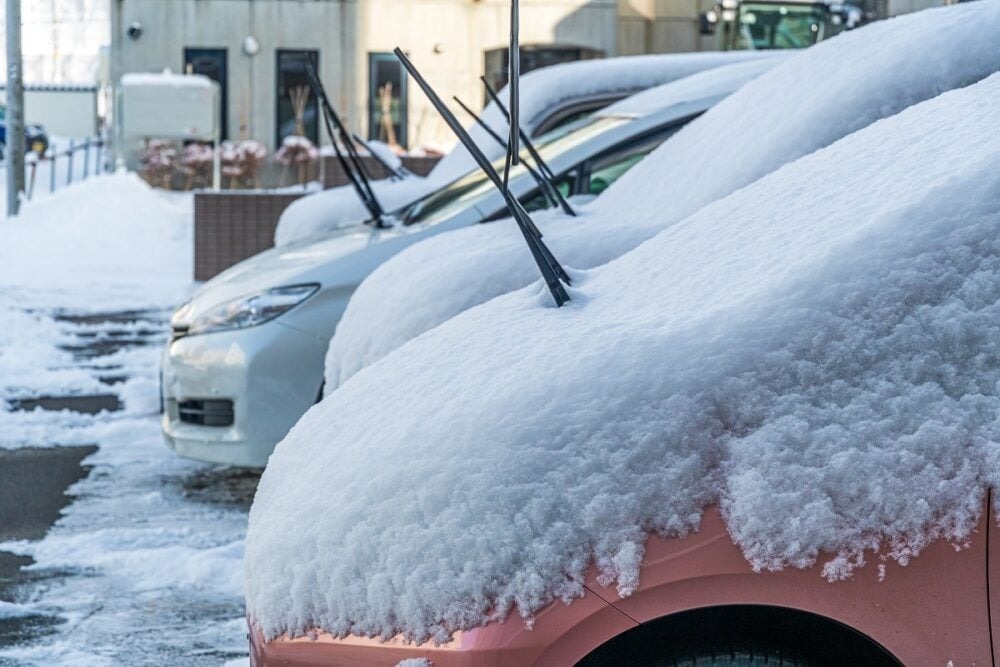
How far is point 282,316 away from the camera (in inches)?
257

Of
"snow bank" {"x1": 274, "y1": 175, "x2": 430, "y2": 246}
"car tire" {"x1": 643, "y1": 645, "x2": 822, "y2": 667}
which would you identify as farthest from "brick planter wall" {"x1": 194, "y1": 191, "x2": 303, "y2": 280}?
"car tire" {"x1": 643, "y1": 645, "x2": 822, "y2": 667}

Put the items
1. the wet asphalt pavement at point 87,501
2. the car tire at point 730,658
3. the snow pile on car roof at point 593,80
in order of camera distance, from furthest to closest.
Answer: the snow pile on car roof at point 593,80 < the wet asphalt pavement at point 87,501 < the car tire at point 730,658

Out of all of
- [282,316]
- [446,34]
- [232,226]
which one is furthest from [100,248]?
[446,34]

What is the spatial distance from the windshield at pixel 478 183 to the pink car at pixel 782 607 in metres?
4.43

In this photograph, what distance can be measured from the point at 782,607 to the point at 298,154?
89.7 ft

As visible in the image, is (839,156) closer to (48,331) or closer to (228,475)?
(228,475)

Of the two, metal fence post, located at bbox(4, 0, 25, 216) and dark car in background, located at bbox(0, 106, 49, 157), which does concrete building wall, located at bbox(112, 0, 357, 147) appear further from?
metal fence post, located at bbox(4, 0, 25, 216)

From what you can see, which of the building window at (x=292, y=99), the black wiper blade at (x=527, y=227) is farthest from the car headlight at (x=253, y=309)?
the building window at (x=292, y=99)

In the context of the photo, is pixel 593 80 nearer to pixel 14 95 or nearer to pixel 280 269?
pixel 280 269

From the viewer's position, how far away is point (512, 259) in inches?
203

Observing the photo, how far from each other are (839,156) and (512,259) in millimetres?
1658

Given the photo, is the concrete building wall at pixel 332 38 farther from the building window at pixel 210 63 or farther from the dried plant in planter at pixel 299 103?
the dried plant in planter at pixel 299 103

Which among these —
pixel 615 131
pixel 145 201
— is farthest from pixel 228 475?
pixel 145 201

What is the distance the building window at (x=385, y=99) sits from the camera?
32.0 m
